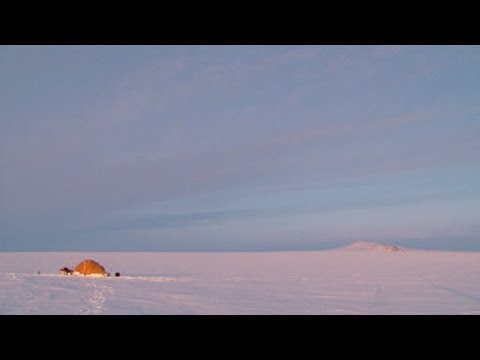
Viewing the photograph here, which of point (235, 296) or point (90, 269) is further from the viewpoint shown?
point (90, 269)

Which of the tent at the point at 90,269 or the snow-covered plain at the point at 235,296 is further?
the tent at the point at 90,269

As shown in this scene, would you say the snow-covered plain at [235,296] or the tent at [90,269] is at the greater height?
the tent at [90,269]

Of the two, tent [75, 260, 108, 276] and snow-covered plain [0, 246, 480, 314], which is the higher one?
tent [75, 260, 108, 276]

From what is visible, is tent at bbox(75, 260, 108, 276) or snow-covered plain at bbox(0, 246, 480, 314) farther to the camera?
tent at bbox(75, 260, 108, 276)

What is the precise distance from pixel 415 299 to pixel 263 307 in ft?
11.1

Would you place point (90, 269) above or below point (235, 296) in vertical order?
above
